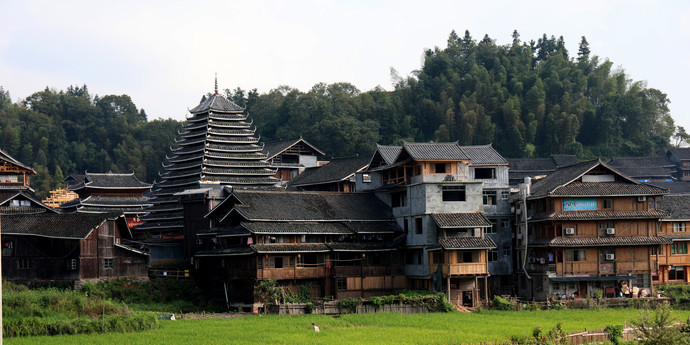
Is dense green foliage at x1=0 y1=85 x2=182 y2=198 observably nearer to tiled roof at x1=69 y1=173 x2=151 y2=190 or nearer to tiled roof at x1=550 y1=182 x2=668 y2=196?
tiled roof at x1=69 y1=173 x2=151 y2=190

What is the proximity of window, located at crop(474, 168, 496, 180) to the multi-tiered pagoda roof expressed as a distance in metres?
17.0

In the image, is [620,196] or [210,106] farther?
[210,106]

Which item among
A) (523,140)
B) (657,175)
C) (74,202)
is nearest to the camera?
(74,202)

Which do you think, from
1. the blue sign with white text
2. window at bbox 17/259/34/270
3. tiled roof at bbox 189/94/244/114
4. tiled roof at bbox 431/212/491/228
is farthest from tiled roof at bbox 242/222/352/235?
tiled roof at bbox 189/94/244/114

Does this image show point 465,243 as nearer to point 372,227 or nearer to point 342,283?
point 372,227

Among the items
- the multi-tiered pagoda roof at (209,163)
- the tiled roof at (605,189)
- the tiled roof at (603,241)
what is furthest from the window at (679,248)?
the multi-tiered pagoda roof at (209,163)

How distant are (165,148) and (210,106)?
52284mm

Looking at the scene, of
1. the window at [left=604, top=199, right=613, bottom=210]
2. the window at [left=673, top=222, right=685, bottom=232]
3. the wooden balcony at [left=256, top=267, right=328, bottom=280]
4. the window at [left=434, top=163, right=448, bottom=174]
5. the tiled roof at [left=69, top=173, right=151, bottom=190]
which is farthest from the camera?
the tiled roof at [left=69, top=173, right=151, bottom=190]

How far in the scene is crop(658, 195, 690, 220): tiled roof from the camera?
64.6m

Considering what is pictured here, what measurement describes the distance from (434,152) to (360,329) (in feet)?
57.9

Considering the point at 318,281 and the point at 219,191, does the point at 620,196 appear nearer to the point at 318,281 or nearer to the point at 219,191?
the point at 318,281

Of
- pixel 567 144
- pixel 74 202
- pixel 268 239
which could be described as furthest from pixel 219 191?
pixel 567 144

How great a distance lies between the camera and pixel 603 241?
5906 centimetres

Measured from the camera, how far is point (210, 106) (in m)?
73.2
